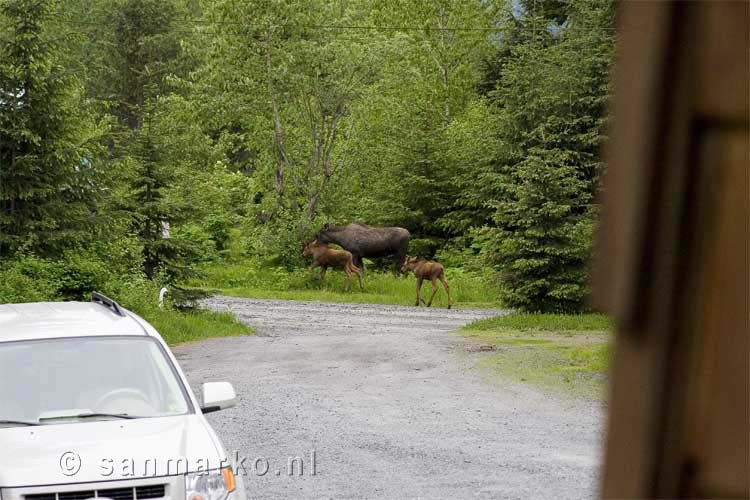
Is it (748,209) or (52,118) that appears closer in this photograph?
(748,209)

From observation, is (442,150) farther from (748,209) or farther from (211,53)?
(748,209)

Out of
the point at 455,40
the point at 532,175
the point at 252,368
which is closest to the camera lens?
the point at 252,368

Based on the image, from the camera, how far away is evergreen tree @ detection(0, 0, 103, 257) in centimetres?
1858

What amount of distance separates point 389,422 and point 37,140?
8.95m

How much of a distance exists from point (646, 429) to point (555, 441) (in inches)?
426

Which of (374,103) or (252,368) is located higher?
(374,103)

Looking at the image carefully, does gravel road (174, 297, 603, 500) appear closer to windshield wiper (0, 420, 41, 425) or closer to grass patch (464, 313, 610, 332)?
grass patch (464, 313, 610, 332)

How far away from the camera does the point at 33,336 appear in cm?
682

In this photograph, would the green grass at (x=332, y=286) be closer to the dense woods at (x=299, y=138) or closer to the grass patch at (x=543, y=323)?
the dense woods at (x=299, y=138)

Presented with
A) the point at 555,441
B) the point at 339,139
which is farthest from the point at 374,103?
the point at 555,441

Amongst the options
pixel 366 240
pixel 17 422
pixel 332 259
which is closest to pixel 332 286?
pixel 332 259

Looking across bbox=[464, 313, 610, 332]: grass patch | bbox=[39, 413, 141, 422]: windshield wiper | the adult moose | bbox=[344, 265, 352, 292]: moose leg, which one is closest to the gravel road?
bbox=[464, 313, 610, 332]: grass patch

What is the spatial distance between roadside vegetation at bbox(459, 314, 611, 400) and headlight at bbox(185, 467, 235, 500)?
22.7 ft

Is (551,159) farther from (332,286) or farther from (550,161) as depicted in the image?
(332,286)
